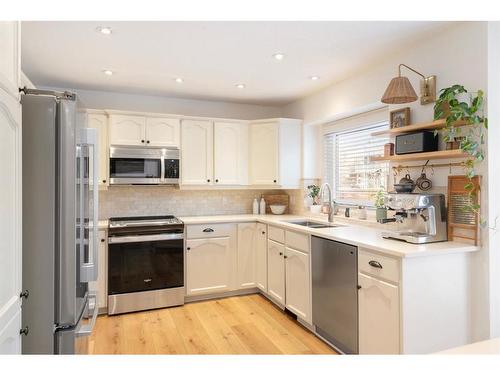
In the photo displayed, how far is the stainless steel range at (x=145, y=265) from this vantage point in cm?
319

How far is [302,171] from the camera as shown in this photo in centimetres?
405

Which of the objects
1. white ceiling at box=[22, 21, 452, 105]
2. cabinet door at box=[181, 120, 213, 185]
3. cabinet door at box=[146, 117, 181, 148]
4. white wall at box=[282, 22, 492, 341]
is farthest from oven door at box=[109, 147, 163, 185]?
white wall at box=[282, 22, 492, 341]

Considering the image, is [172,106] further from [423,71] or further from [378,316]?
[378,316]

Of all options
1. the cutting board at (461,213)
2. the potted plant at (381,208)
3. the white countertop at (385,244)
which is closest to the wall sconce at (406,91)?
the cutting board at (461,213)

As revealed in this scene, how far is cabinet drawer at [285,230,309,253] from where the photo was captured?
2803mm

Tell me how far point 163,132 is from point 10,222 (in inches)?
108

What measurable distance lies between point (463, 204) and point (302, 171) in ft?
6.99

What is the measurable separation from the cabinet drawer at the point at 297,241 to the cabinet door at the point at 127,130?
Result: 6.36ft

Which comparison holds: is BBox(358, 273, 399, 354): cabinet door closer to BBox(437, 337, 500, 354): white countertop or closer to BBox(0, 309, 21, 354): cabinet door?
BBox(437, 337, 500, 354): white countertop

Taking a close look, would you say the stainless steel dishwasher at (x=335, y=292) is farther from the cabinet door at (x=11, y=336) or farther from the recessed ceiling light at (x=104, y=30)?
the recessed ceiling light at (x=104, y=30)
